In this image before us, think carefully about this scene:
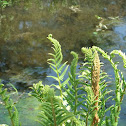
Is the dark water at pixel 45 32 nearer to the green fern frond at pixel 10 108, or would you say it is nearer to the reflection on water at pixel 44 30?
the reflection on water at pixel 44 30

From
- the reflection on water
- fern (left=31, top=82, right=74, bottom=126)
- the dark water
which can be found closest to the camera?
fern (left=31, top=82, right=74, bottom=126)

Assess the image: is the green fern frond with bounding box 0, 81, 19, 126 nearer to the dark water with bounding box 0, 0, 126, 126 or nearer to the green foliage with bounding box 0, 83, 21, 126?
the green foliage with bounding box 0, 83, 21, 126

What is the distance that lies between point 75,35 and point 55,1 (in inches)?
90.4

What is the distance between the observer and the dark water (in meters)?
3.12

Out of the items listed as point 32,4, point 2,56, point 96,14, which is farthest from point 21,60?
point 32,4

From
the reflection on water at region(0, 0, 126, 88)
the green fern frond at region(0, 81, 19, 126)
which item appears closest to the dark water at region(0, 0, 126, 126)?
the reflection on water at region(0, 0, 126, 88)

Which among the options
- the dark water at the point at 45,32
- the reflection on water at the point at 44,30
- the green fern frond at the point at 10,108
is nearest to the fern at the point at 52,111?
the green fern frond at the point at 10,108

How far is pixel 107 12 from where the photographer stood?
5359 mm

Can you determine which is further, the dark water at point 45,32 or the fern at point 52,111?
the dark water at point 45,32

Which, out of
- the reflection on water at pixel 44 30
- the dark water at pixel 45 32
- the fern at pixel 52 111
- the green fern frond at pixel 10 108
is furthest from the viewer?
the reflection on water at pixel 44 30

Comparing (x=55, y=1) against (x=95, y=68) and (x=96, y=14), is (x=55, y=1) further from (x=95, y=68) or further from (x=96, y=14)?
(x=95, y=68)

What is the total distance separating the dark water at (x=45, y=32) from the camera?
3.12 m

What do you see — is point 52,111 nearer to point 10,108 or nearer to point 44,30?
point 10,108

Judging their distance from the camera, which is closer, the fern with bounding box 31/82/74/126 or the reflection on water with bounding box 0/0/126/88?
the fern with bounding box 31/82/74/126
